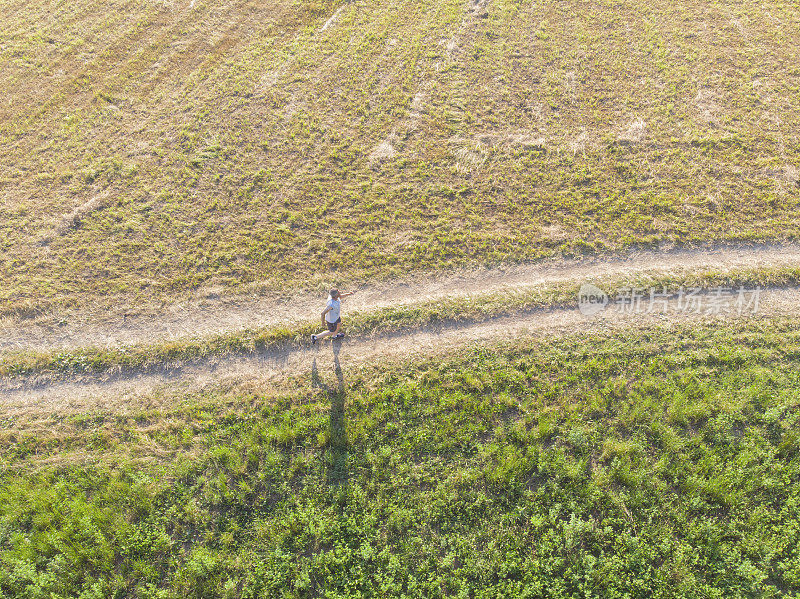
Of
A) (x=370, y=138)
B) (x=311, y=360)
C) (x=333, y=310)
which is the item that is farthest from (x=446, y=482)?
(x=370, y=138)

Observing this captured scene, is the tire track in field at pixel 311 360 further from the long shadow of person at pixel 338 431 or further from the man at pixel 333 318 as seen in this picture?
the man at pixel 333 318

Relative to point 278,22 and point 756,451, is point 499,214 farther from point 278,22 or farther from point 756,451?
point 278,22

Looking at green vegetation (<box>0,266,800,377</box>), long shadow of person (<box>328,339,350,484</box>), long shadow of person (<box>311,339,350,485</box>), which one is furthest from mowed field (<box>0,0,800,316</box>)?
long shadow of person (<box>328,339,350,484</box>)

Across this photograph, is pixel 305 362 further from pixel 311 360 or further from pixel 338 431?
pixel 338 431

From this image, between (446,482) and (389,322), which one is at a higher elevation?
(389,322)

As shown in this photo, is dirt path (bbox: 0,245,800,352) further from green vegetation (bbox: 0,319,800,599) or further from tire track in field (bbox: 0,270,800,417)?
green vegetation (bbox: 0,319,800,599)

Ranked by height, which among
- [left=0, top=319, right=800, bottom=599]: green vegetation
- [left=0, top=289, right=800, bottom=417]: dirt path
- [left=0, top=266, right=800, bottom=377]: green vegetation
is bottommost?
[left=0, top=319, right=800, bottom=599]: green vegetation

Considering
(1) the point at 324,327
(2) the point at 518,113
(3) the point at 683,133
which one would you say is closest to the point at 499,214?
(2) the point at 518,113

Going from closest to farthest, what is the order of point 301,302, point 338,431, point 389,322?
point 338,431
point 389,322
point 301,302
